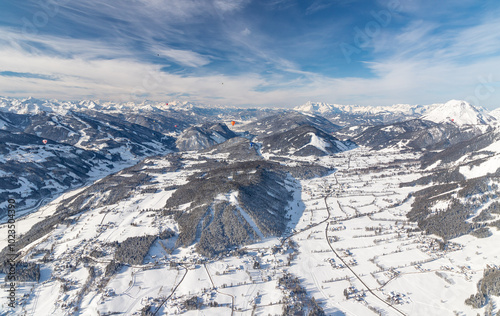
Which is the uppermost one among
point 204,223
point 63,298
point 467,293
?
point 204,223

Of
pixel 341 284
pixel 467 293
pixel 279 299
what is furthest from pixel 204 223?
pixel 467 293

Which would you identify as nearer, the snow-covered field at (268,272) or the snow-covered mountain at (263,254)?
the snow-covered field at (268,272)

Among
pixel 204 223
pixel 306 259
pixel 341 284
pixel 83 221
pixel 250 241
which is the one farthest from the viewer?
pixel 83 221

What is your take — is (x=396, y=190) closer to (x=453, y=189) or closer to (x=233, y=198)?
(x=453, y=189)

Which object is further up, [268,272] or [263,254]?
[263,254]

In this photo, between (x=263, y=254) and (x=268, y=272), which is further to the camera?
(x=263, y=254)

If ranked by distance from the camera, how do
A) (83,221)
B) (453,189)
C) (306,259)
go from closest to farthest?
(306,259) → (83,221) → (453,189)

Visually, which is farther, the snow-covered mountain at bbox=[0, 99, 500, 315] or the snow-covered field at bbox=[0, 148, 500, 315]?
the snow-covered mountain at bbox=[0, 99, 500, 315]

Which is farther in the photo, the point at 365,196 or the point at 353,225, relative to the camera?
the point at 365,196

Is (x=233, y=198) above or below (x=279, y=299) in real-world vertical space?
above
